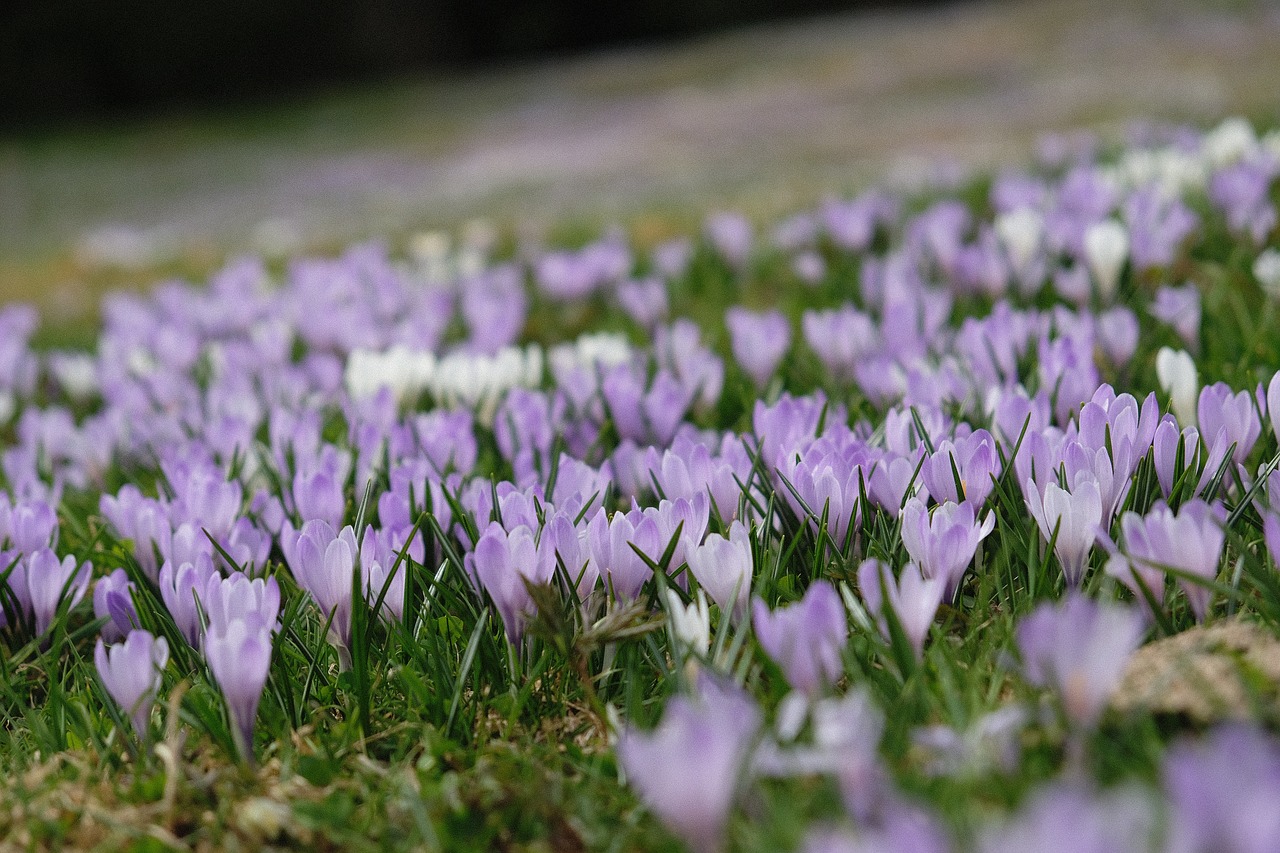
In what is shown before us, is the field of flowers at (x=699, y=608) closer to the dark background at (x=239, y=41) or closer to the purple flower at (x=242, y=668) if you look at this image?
the purple flower at (x=242, y=668)

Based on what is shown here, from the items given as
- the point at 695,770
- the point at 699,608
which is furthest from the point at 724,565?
the point at 695,770

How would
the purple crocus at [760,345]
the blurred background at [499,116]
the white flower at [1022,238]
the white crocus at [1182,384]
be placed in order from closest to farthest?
the white crocus at [1182,384] < the purple crocus at [760,345] < the white flower at [1022,238] < the blurred background at [499,116]

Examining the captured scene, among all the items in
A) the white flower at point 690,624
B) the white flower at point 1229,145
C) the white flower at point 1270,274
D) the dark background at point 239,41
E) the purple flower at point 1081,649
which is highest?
the dark background at point 239,41

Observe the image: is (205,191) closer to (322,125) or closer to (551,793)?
(322,125)

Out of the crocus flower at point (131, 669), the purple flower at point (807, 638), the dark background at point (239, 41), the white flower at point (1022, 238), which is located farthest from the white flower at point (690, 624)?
the dark background at point (239, 41)

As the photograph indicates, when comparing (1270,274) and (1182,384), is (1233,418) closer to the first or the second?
(1182,384)

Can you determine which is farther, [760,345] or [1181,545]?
[760,345]

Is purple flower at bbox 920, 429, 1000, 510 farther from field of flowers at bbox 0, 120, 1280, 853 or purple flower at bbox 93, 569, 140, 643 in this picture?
purple flower at bbox 93, 569, 140, 643
